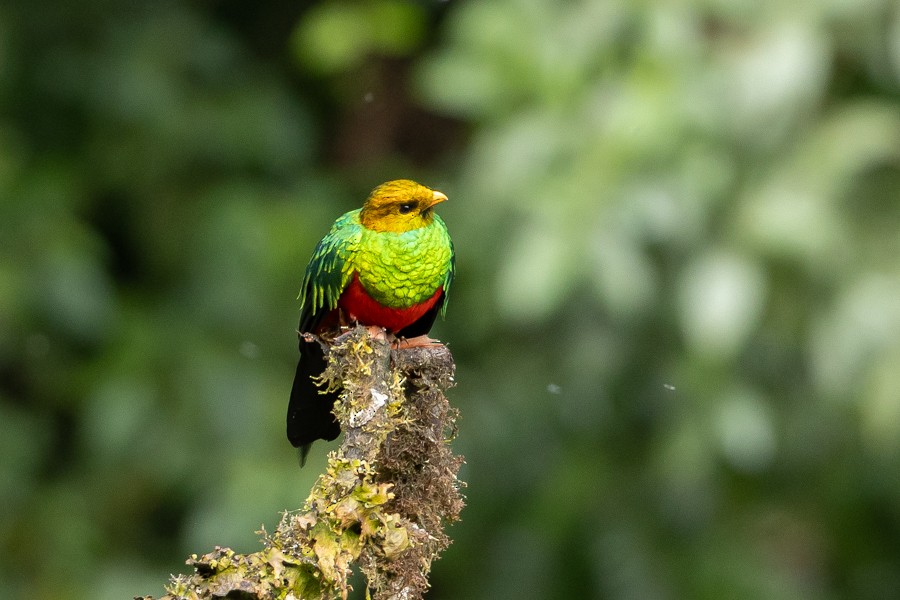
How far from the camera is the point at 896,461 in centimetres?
668

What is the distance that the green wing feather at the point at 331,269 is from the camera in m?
3.07

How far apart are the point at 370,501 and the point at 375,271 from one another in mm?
1016

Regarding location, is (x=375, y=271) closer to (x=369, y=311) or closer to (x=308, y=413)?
(x=369, y=311)

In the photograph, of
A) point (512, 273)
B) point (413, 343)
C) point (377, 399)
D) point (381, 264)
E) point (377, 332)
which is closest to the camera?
point (377, 399)

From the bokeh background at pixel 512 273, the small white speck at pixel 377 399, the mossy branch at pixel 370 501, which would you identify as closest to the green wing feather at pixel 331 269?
the mossy branch at pixel 370 501

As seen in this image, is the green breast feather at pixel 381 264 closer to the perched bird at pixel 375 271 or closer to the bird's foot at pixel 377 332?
the perched bird at pixel 375 271

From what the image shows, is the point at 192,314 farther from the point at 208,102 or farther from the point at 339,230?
the point at 339,230

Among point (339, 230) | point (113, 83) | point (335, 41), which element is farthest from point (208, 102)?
point (339, 230)

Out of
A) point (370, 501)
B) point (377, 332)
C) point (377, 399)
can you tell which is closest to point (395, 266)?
point (377, 332)

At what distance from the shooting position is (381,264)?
120 inches

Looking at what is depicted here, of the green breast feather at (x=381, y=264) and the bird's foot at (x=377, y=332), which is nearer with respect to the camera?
the bird's foot at (x=377, y=332)

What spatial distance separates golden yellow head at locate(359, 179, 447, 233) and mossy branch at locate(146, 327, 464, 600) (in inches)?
13.2

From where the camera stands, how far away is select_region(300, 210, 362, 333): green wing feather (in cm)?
307

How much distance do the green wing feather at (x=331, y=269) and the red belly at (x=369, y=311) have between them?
20 millimetres
